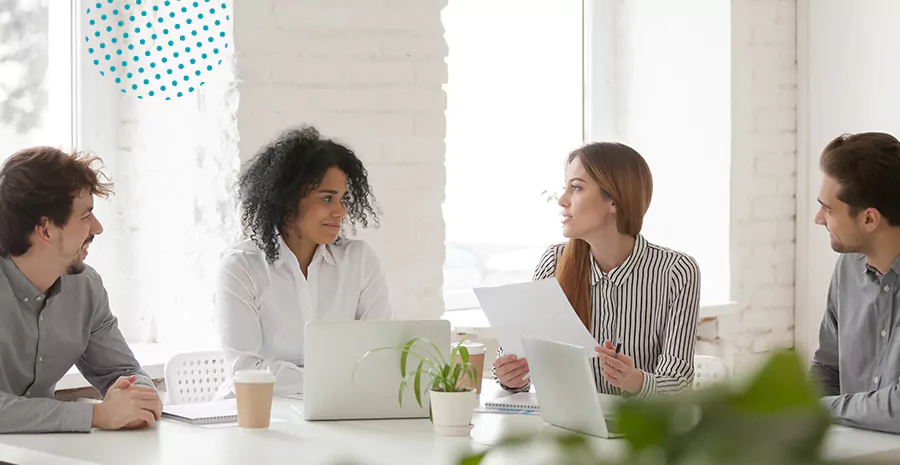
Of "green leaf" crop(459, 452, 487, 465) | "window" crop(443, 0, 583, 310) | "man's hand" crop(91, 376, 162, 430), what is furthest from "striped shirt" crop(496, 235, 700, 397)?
"green leaf" crop(459, 452, 487, 465)

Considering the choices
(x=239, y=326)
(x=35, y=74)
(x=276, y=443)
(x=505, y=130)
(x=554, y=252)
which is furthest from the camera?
(x=505, y=130)

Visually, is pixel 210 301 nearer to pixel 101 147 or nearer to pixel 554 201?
pixel 101 147

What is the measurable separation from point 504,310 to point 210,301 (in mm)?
1156

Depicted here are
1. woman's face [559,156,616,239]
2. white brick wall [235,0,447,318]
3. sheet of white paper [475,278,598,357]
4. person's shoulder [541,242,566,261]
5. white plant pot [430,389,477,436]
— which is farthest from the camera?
white brick wall [235,0,447,318]

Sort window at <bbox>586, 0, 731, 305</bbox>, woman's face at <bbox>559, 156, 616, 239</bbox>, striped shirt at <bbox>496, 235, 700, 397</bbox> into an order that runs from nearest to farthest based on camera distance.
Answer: striped shirt at <bbox>496, 235, 700, 397</bbox> < woman's face at <bbox>559, 156, 616, 239</bbox> < window at <bbox>586, 0, 731, 305</bbox>

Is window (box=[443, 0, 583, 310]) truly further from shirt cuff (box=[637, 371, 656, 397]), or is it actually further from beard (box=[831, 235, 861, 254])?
beard (box=[831, 235, 861, 254])

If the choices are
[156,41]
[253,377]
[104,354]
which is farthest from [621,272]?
[156,41]

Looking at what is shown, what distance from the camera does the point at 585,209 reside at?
252cm

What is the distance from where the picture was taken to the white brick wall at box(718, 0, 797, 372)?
394 cm

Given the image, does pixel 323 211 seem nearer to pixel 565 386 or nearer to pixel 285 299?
pixel 285 299

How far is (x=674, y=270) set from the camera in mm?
2447

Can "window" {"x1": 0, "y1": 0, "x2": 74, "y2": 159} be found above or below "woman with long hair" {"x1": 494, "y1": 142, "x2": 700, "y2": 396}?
above

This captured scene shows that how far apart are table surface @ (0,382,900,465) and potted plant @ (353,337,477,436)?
0.03m

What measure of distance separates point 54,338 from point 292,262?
595 millimetres
